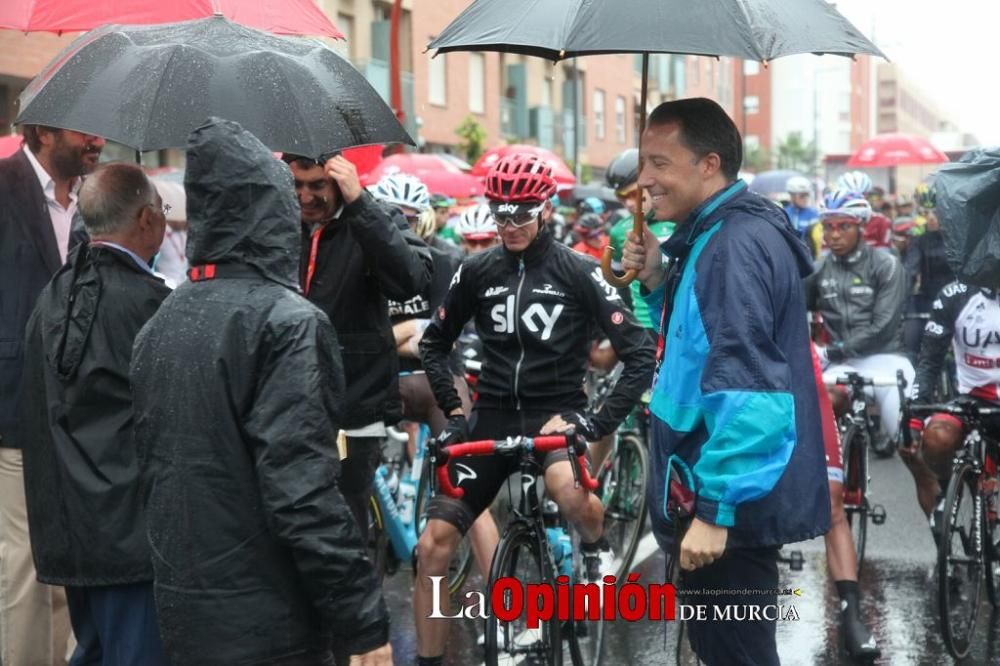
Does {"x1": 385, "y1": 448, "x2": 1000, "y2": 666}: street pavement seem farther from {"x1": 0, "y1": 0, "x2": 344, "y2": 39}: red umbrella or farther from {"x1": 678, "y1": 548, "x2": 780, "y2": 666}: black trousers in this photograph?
{"x1": 0, "y1": 0, "x2": 344, "y2": 39}: red umbrella

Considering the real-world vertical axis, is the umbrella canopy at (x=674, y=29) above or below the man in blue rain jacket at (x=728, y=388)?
above

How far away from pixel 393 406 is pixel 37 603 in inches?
62.7

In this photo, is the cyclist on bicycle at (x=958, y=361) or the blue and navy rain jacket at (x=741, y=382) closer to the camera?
the blue and navy rain jacket at (x=741, y=382)

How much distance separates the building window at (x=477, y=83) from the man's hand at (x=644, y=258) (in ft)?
118

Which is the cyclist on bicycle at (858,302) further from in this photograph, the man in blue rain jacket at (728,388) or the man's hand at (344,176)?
the man in blue rain jacket at (728,388)

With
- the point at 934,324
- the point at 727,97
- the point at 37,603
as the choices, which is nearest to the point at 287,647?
the point at 37,603

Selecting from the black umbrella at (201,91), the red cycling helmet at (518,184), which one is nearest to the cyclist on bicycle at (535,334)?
the red cycling helmet at (518,184)

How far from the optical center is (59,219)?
17.9 ft

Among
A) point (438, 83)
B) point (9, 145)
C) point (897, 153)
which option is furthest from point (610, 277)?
point (438, 83)

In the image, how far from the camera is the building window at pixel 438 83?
3734cm

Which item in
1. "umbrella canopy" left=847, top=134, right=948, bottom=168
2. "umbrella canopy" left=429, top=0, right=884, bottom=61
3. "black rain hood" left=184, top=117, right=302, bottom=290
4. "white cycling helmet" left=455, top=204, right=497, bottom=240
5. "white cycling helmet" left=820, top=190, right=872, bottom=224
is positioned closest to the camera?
"black rain hood" left=184, top=117, right=302, bottom=290

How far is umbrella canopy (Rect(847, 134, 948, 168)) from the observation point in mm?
22141

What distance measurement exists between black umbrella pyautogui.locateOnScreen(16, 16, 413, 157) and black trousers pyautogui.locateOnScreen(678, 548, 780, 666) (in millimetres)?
1783

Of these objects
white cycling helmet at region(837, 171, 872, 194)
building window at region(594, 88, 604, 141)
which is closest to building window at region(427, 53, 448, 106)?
building window at region(594, 88, 604, 141)
